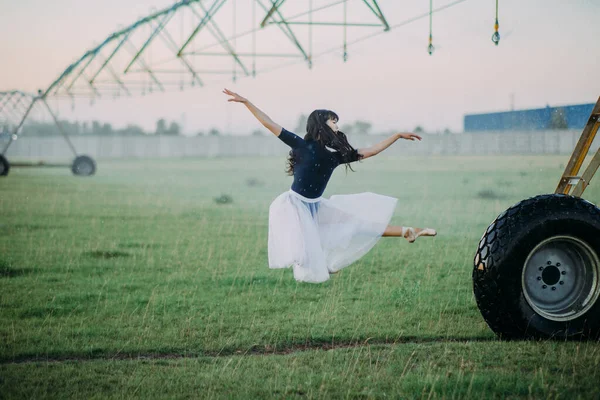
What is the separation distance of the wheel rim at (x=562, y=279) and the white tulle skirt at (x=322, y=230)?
1.93m

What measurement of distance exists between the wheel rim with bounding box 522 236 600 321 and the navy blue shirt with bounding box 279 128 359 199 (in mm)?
2375

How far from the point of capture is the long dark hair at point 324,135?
8328 mm

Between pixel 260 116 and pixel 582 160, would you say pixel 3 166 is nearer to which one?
pixel 260 116

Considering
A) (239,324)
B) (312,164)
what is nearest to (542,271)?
(312,164)

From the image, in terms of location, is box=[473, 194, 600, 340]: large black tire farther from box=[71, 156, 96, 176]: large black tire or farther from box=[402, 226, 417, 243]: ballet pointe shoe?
box=[71, 156, 96, 176]: large black tire

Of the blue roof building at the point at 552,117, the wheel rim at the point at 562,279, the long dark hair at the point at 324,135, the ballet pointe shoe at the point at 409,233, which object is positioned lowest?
the wheel rim at the point at 562,279

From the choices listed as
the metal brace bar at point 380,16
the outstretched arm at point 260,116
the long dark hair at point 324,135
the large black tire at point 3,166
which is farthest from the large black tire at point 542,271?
the large black tire at point 3,166

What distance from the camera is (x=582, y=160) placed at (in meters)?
7.69

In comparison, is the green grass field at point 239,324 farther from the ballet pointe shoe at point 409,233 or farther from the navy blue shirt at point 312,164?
the navy blue shirt at point 312,164

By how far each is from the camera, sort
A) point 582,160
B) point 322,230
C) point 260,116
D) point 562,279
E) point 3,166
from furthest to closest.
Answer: point 3,166, point 322,230, point 260,116, point 582,160, point 562,279

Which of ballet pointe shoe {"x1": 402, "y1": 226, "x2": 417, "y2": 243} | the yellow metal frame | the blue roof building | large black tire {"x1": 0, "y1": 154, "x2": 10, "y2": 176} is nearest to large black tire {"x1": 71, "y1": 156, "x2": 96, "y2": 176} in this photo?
large black tire {"x1": 0, "y1": 154, "x2": 10, "y2": 176}

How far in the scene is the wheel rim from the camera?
6855 millimetres

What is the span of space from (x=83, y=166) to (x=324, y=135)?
3008cm

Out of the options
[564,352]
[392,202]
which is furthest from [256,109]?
[564,352]
